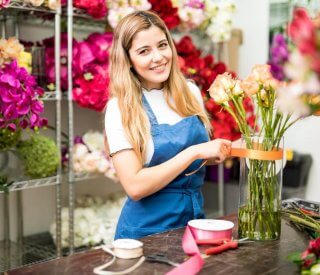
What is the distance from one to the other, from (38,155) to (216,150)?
1.18 m

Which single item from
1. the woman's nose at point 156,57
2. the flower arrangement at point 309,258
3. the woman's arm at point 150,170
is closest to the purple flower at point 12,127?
the woman's arm at point 150,170

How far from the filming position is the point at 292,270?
1364 mm

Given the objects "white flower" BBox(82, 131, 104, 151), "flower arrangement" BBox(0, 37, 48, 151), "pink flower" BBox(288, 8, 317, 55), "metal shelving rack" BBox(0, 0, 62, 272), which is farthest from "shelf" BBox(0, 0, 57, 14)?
"pink flower" BBox(288, 8, 317, 55)

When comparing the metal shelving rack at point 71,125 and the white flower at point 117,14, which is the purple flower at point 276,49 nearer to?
the white flower at point 117,14

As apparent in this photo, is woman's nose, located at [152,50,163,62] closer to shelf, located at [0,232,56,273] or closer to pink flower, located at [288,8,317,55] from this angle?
pink flower, located at [288,8,317,55]

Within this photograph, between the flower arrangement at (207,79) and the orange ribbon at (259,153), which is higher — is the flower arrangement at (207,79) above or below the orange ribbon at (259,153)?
above

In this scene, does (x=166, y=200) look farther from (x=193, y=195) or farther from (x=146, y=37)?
(x=146, y=37)

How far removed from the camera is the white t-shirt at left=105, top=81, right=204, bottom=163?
78.0 inches

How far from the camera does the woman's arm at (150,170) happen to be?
1.86 metres

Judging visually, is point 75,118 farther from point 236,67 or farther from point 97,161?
point 236,67

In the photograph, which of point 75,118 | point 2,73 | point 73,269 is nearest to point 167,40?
point 2,73

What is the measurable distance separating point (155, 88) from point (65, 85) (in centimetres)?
86

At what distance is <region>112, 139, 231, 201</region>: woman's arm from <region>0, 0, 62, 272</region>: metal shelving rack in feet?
2.81

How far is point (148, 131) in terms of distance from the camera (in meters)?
2.04
